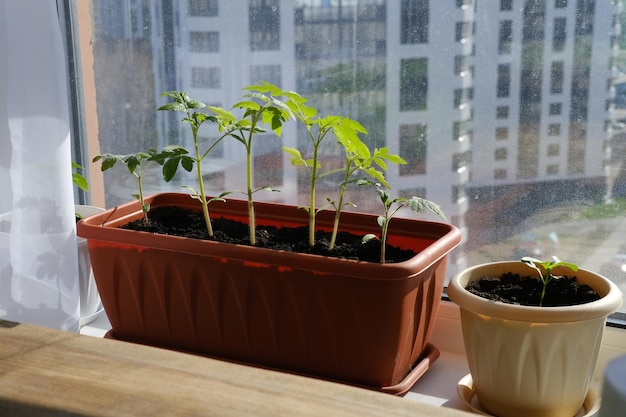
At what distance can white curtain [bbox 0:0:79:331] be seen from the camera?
1.19 m

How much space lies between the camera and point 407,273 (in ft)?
3.51

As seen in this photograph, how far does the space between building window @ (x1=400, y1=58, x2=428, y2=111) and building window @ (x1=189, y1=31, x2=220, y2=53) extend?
0.39 m

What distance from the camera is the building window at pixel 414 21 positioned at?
133cm

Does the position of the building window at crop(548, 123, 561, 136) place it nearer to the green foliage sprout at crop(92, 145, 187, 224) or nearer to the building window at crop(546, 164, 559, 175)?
the building window at crop(546, 164, 559, 175)

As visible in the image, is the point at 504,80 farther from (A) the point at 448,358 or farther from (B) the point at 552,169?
(A) the point at 448,358

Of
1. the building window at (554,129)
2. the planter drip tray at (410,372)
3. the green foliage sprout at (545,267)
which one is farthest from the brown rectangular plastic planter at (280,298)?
the building window at (554,129)

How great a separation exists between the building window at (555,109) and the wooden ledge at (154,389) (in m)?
0.72

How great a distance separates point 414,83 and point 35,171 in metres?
0.66

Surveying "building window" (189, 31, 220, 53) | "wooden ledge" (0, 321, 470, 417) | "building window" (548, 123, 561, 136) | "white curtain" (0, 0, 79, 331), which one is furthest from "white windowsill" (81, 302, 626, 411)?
"building window" (189, 31, 220, 53)

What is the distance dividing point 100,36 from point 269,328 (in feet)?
2.68

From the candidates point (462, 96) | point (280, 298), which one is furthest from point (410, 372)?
point (462, 96)

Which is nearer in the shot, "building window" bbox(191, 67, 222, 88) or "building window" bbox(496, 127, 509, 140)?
"building window" bbox(496, 127, 509, 140)

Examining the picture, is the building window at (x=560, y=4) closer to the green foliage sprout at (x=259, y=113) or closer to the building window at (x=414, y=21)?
the building window at (x=414, y=21)

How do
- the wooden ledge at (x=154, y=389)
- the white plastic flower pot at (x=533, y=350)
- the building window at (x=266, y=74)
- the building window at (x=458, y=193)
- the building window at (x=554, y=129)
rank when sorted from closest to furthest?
1. the wooden ledge at (x=154, y=389)
2. the white plastic flower pot at (x=533, y=350)
3. the building window at (x=554, y=129)
4. the building window at (x=458, y=193)
5. the building window at (x=266, y=74)
